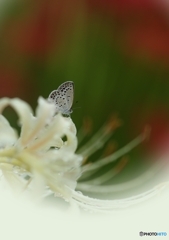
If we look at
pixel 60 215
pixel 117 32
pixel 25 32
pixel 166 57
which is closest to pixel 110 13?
pixel 117 32

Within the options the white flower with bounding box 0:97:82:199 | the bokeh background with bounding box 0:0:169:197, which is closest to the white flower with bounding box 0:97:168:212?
the white flower with bounding box 0:97:82:199

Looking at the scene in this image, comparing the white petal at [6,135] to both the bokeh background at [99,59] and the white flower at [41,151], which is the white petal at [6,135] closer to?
the white flower at [41,151]

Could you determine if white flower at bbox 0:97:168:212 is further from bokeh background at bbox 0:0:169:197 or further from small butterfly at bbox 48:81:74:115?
bokeh background at bbox 0:0:169:197

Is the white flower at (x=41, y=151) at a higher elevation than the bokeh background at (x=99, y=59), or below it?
below

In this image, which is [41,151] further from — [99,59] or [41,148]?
[99,59]

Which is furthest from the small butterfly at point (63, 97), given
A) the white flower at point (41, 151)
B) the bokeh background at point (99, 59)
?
the bokeh background at point (99, 59)

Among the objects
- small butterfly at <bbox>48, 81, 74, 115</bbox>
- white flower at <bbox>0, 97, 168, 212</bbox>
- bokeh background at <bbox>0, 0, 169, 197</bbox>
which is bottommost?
white flower at <bbox>0, 97, 168, 212</bbox>

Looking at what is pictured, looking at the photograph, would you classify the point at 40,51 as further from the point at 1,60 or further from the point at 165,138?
the point at 165,138
